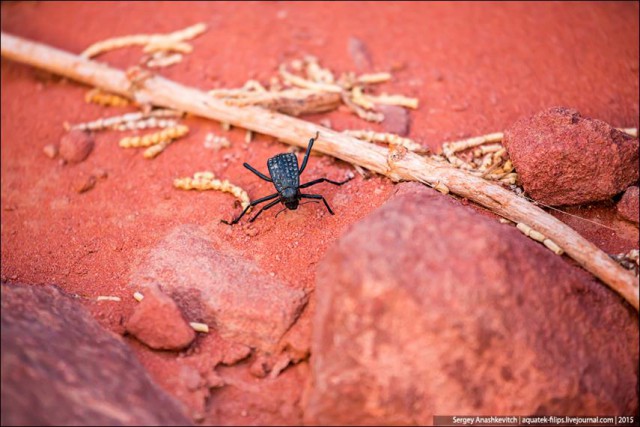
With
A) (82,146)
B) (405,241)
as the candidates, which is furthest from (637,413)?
(82,146)

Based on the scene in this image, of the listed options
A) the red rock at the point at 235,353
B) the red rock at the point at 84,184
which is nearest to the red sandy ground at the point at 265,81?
the red rock at the point at 84,184

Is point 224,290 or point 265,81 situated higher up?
point 265,81

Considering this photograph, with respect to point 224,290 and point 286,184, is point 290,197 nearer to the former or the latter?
point 286,184

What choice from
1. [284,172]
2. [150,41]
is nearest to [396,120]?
[284,172]

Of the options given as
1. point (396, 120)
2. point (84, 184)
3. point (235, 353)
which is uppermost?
point (396, 120)

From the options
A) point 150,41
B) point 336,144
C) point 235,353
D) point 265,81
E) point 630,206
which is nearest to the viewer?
point 235,353

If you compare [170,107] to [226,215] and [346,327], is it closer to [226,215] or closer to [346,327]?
[226,215]

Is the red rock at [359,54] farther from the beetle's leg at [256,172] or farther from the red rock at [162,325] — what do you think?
the red rock at [162,325]
